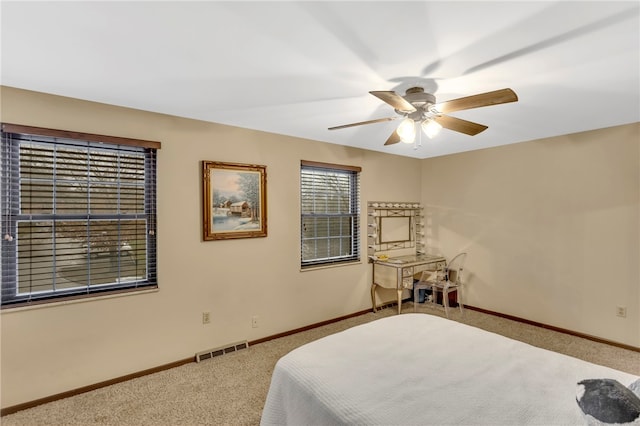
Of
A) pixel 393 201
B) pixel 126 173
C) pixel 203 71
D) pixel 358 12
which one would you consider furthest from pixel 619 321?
pixel 126 173

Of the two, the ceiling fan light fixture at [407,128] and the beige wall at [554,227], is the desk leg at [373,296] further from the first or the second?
the ceiling fan light fixture at [407,128]

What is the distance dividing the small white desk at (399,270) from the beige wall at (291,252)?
0.25m

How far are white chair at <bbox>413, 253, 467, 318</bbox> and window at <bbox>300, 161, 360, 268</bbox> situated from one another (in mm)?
968

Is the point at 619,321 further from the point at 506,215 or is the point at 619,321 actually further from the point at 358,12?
the point at 358,12

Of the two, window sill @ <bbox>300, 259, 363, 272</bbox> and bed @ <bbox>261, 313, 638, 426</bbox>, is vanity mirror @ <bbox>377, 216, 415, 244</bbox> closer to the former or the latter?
window sill @ <bbox>300, 259, 363, 272</bbox>

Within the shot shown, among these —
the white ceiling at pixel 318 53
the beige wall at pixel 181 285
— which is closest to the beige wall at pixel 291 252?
the beige wall at pixel 181 285

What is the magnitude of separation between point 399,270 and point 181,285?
8.43 feet

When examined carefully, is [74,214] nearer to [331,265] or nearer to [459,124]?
[331,265]

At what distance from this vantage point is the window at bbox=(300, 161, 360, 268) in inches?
154

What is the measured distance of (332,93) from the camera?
7.77 feet

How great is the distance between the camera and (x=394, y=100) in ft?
6.36

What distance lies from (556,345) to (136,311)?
4.10 metres

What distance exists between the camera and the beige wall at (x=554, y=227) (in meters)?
3.26

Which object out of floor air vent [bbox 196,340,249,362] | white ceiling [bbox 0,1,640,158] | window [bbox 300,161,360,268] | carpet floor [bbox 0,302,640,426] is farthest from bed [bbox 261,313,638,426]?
window [bbox 300,161,360,268]
